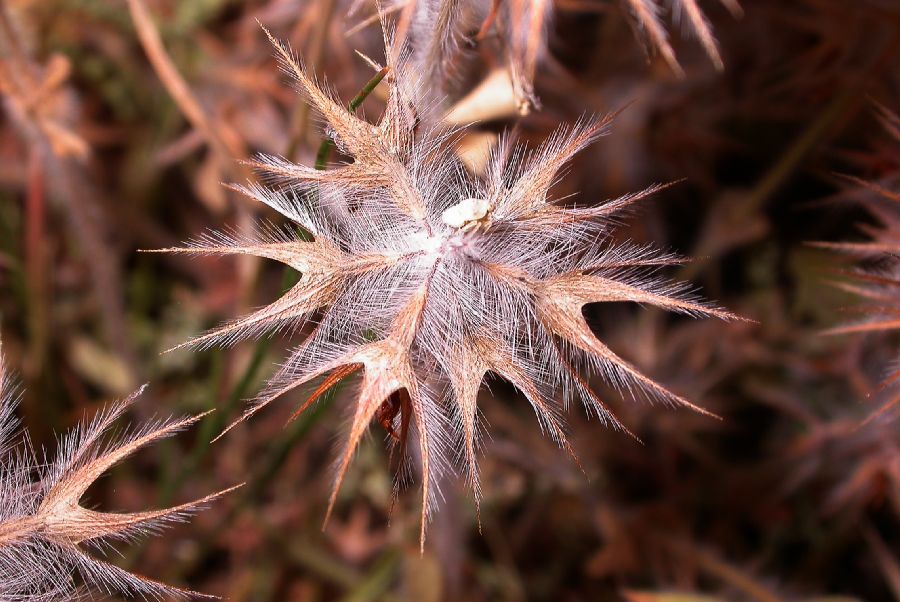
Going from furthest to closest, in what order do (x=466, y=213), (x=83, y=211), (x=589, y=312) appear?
(x=589, y=312) → (x=83, y=211) → (x=466, y=213)

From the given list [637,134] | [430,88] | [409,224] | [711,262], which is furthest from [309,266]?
[711,262]

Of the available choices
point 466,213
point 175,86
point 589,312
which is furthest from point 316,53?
point 589,312

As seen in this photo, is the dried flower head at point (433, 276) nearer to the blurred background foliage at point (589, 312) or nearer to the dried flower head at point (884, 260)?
the dried flower head at point (884, 260)

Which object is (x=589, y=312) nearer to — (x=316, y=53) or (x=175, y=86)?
(x=316, y=53)

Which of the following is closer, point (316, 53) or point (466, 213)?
point (466, 213)

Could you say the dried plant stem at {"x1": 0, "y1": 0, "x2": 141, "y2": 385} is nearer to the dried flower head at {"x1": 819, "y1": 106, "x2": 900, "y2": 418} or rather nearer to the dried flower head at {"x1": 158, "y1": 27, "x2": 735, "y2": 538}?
the dried flower head at {"x1": 158, "y1": 27, "x2": 735, "y2": 538}

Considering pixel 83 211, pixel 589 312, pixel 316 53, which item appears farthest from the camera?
pixel 589 312

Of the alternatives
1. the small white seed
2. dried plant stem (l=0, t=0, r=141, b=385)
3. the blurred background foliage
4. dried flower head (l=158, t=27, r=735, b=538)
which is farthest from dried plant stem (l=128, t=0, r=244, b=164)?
the small white seed

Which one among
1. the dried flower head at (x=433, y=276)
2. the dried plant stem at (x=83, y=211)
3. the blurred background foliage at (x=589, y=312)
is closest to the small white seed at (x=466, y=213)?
the dried flower head at (x=433, y=276)
